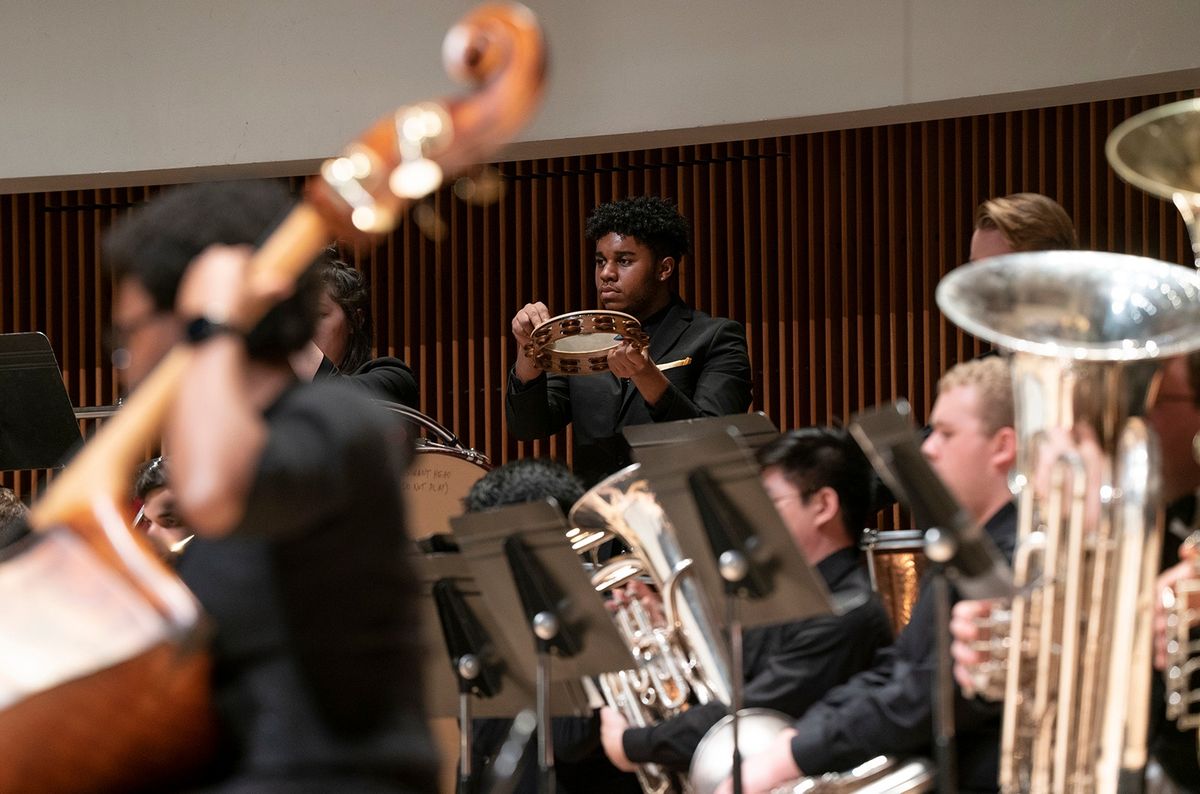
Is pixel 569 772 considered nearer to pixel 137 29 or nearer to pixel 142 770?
pixel 142 770

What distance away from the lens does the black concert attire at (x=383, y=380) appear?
13.9 feet

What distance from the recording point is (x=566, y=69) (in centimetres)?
594

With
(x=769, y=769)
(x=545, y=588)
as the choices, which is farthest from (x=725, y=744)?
(x=545, y=588)

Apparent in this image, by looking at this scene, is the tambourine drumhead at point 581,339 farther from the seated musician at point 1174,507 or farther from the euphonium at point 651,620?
the seated musician at point 1174,507

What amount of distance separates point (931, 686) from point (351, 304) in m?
2.17

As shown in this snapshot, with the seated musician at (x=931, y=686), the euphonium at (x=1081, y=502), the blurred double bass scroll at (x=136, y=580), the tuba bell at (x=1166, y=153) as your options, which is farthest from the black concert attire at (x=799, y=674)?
the blurred double bass scroll at (x=136, y=580)

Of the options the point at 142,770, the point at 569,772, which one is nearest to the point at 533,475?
the point at 569,772

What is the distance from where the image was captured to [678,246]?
15.7 ft

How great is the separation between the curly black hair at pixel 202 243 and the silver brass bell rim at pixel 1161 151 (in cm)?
174

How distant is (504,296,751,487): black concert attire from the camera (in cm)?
445

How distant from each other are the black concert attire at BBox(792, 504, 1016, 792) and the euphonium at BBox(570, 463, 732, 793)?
0.23 m

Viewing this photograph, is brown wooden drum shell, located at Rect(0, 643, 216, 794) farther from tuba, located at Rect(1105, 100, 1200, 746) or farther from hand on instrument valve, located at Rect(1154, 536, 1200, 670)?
tuba, located at Rect(1105, 100, 1200, 746)

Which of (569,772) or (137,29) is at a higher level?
(137,29)

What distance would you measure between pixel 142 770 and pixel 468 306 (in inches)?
211
